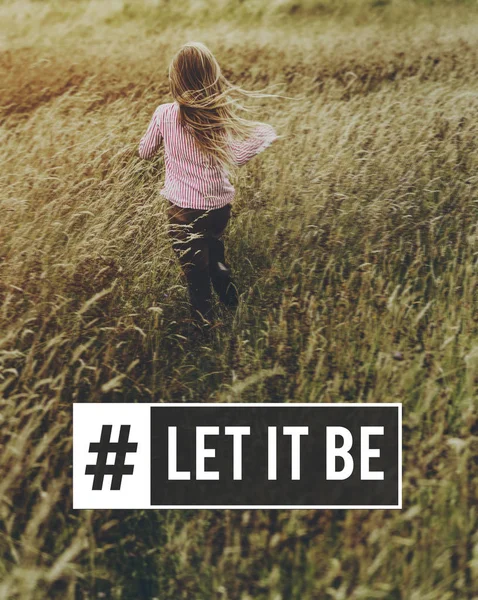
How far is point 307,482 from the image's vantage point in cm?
222

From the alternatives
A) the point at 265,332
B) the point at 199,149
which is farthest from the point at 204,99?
the point at 265,332

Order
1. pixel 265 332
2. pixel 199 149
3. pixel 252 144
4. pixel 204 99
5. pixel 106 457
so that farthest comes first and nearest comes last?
pixel 252 144 → pixel 199 149 → pixel 204 99 → pixel 265 332 → pixel 106 457

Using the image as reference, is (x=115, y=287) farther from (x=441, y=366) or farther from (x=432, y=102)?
(x=432, y=102)

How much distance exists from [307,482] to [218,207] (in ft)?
5.41

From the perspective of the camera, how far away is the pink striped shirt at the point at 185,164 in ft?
10.8

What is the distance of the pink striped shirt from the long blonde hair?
51 millimetres

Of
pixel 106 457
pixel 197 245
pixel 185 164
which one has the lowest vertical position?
pixel 106 457

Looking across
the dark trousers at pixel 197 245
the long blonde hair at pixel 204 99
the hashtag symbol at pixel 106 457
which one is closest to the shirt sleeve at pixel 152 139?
the long blonde hair at pixel 204 99

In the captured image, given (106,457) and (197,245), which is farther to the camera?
(197,245)

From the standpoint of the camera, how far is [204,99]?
314cm

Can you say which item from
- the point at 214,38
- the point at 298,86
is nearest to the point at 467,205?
the point at 298,86

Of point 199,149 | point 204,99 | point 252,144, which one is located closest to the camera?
point 204,99

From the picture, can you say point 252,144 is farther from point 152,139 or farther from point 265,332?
point 265,332

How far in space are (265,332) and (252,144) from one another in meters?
1.13
